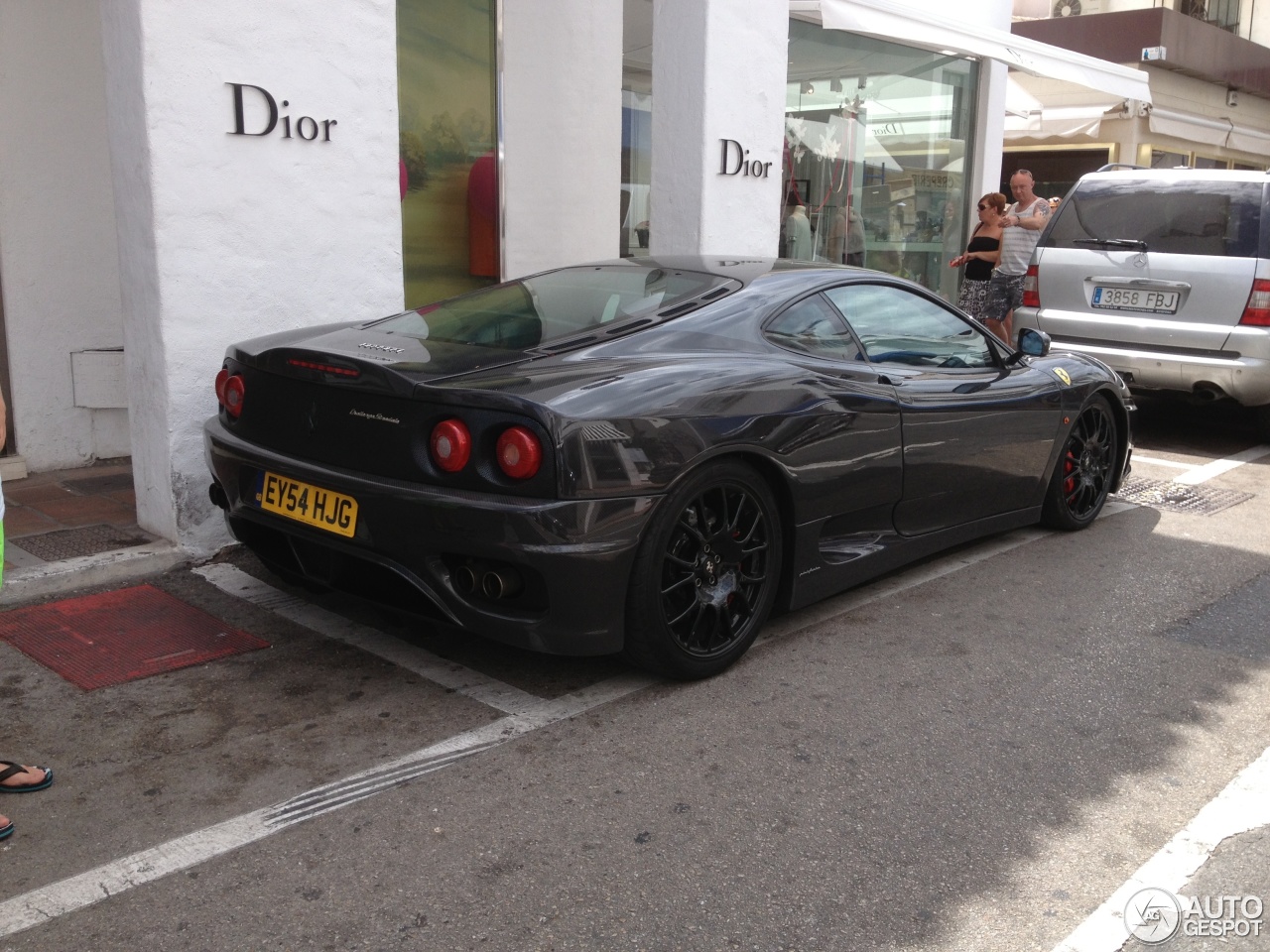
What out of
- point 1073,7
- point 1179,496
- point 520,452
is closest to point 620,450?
point 520,452

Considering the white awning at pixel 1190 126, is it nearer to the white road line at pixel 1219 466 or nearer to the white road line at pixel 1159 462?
the white road line at pixel 1219 466

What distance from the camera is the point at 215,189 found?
500cm

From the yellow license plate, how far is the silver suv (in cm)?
523

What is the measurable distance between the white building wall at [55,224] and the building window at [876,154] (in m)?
5.74

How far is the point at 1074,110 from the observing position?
16875 millimetres

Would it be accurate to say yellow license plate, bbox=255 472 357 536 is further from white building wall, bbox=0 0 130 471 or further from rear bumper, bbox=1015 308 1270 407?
rear bumper, bbox=1015 308 1270 407

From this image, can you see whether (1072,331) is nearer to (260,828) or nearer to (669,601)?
(669,601)

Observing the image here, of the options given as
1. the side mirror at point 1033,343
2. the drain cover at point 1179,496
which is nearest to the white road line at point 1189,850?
the side mirror at point 1033,343

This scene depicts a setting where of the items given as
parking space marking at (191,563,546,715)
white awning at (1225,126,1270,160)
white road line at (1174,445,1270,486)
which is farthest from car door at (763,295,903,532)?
white awning at (1225,126,1270,160)

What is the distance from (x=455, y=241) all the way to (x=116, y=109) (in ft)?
11.7

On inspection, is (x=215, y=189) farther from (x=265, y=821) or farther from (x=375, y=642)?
(x=265, y=821)

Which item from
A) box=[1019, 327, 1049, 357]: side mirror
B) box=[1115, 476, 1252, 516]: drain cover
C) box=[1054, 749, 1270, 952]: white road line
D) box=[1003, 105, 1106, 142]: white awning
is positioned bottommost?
box=[1115, 476, 1252, 516]: drain cover

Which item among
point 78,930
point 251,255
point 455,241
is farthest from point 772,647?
point 455,241

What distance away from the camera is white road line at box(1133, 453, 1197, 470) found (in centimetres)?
757
